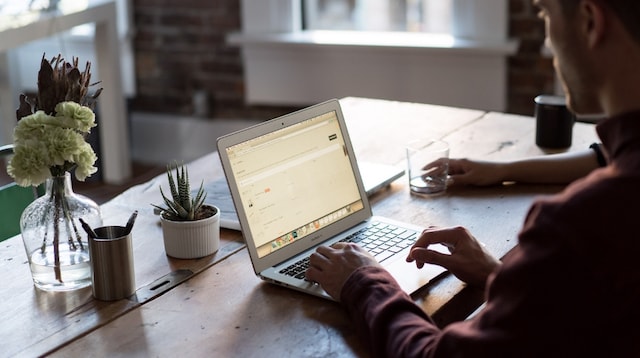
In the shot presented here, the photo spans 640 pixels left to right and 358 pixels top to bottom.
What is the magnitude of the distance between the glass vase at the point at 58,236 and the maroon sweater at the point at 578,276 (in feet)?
2.50

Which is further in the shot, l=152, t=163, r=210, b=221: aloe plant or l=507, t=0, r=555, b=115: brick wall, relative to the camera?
l=507, t=0, r=555, b=115: brick wall

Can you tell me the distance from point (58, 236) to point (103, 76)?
2691mm

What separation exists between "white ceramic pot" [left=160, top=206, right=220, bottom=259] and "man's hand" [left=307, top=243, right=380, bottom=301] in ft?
0.83

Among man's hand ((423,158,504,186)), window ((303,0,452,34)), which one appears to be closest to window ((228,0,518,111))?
window ((303,0,452,34))

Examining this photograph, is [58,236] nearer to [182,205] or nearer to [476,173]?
[182,205]

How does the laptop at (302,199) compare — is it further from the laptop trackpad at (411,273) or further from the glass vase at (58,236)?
the glass vase at (58,236)

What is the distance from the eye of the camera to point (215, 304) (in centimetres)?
155

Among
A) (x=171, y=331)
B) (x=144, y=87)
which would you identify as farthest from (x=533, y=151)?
(x=144, y=87)

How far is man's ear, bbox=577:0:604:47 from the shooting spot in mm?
1097

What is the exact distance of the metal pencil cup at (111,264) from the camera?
1536 mm

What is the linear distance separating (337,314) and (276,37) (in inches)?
110

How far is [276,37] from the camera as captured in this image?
4.15 meters

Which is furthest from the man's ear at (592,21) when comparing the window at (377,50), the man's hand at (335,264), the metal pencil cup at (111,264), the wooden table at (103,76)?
the wooden table at (103,76)

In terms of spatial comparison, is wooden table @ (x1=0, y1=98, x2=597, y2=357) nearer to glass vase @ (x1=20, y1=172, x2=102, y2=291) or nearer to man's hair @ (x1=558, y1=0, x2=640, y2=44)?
glass vase @ (x1=20, y1=172, x2=102, y2=291)
